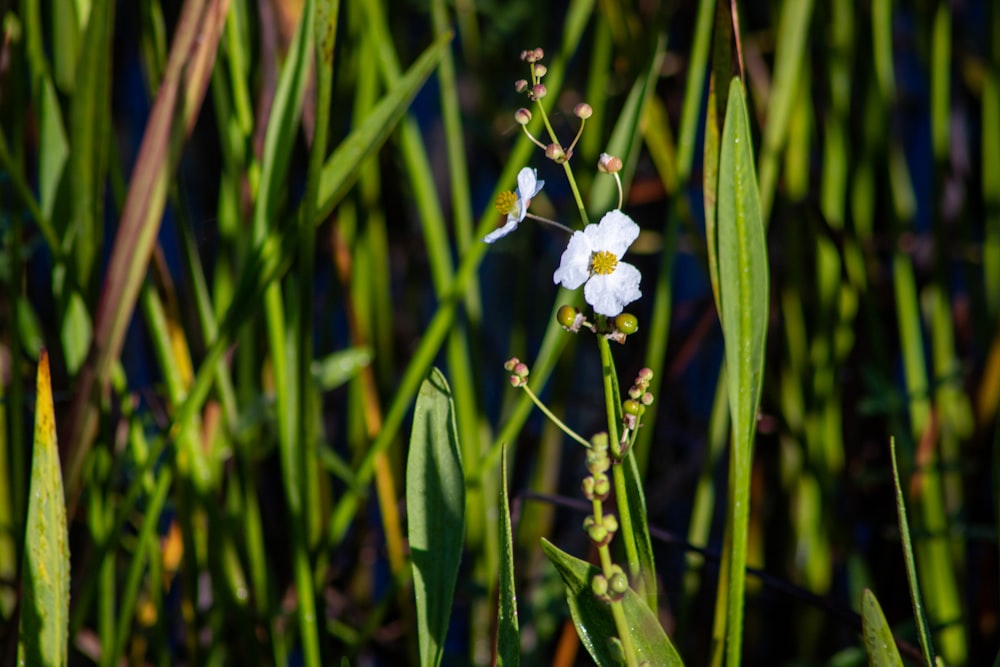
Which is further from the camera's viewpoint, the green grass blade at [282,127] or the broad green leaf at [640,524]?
the green grass blade at [282,127]

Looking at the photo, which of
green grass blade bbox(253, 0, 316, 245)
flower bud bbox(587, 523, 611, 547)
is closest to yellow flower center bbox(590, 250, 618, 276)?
flower bud bbox(587, 523, 611, 547)

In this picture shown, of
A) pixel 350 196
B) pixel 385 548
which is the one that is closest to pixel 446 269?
pixel 350 196

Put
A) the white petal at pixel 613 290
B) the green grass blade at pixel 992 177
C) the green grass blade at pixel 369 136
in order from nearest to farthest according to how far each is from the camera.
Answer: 1. the white petal at pixel 613 290
2. the green grass blade at pixel 369 136
3. the green grass blade at pixel 992 177

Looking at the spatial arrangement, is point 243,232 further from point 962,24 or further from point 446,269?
point 962,24

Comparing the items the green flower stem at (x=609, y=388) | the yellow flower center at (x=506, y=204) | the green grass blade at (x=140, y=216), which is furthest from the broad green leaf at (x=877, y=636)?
the green grass blade at (x=140, y=216)

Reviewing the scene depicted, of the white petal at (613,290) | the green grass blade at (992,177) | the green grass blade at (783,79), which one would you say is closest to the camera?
the white petal at (613,290)

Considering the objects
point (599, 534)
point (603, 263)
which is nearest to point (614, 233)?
point (603, 263)

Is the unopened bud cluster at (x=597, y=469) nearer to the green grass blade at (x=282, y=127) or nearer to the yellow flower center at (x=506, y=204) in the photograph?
the yellow flower center at (x=506, y=204)
